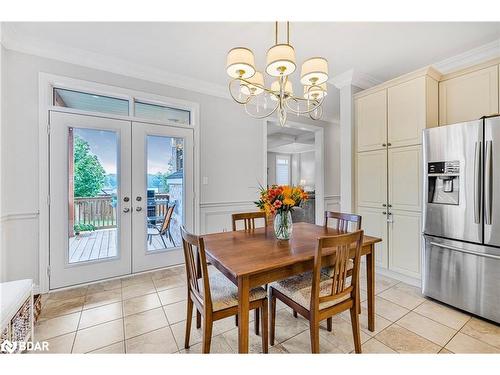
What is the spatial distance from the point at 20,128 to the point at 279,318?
318 cm

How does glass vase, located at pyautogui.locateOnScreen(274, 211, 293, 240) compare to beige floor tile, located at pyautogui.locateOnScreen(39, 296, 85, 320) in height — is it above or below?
above

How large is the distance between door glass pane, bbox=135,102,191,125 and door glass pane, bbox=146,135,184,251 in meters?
0.28

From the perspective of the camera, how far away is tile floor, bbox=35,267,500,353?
1725 millimetres

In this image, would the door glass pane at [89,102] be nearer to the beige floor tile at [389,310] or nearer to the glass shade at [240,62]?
the glass shade at [240,62]

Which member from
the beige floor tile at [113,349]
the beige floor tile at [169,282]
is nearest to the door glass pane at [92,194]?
the beige floor tile at [169,282]

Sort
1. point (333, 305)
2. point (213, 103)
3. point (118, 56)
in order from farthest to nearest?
1. point (213, 103)
2. point (118, 56)
3. point (333, 305)

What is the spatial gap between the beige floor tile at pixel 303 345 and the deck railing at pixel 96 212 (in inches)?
94.9

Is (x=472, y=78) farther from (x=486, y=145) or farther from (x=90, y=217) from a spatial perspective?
(x=90, y=217)

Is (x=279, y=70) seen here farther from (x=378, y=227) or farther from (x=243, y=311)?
(x=378, y=227)

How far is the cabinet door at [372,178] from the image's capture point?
2.98m

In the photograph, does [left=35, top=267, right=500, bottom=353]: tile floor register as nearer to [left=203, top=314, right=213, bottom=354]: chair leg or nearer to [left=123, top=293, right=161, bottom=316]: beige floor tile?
[left=123, top=293, right=161, bottom=316]: beige floor tile

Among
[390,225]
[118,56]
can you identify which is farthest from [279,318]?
[118,56]

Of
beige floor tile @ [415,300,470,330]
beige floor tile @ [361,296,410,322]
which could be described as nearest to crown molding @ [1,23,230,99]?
beige floor tile @ [361,296,410,322]
